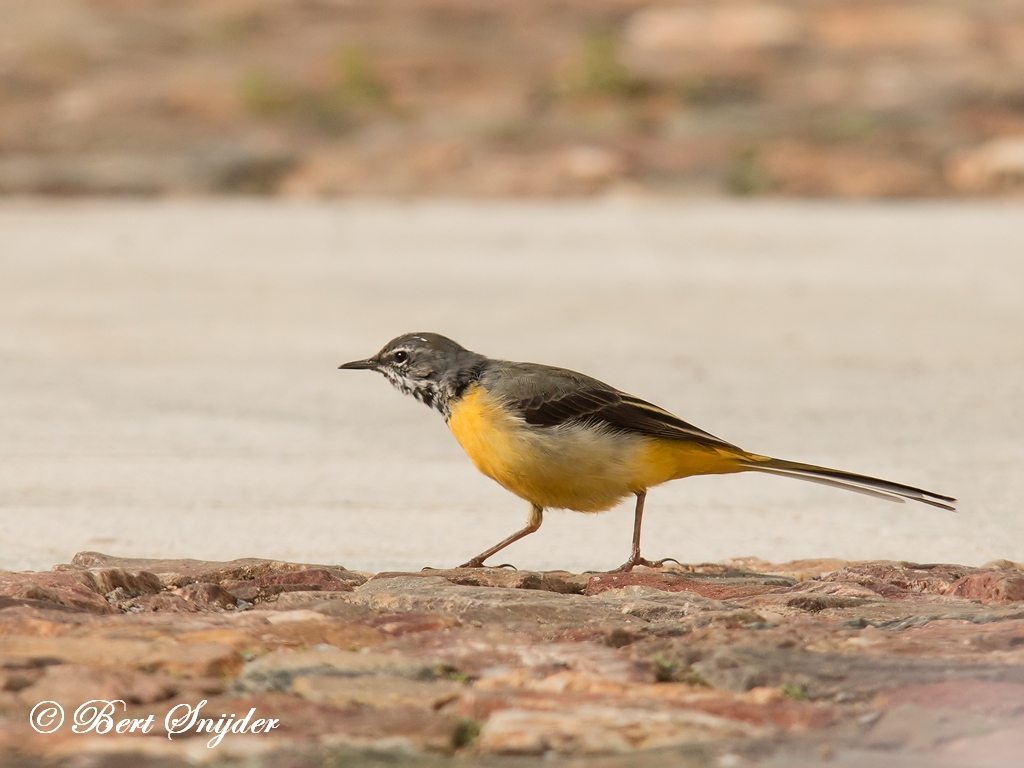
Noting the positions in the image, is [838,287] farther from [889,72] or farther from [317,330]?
[889,72]

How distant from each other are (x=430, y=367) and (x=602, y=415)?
744 millimetres

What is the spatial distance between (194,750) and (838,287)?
420 inches

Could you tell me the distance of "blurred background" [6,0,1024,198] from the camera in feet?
63.5

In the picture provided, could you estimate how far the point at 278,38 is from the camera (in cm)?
2672

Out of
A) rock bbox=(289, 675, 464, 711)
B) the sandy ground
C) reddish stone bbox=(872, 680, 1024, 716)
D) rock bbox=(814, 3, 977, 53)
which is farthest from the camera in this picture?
rock bbox=(814, 3, 977, 53)

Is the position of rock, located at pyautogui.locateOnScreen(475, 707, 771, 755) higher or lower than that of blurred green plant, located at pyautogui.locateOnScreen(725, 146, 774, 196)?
lower

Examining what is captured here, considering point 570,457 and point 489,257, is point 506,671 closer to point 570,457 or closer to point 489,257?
point 570,457

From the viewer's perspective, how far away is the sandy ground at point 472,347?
6.45 meters

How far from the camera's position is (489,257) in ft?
47.6

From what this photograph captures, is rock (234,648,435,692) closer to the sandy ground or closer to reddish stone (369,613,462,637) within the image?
reddish stone (369,613,462,637)

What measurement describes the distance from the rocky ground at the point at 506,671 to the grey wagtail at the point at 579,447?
57 cm

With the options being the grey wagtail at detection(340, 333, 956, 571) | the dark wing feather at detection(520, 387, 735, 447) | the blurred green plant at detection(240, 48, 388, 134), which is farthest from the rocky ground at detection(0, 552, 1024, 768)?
Answer: the blurred green plant at detection(240, 48, 388, 134)

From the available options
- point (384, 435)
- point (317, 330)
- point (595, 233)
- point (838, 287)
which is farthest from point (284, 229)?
point (384, 435)
